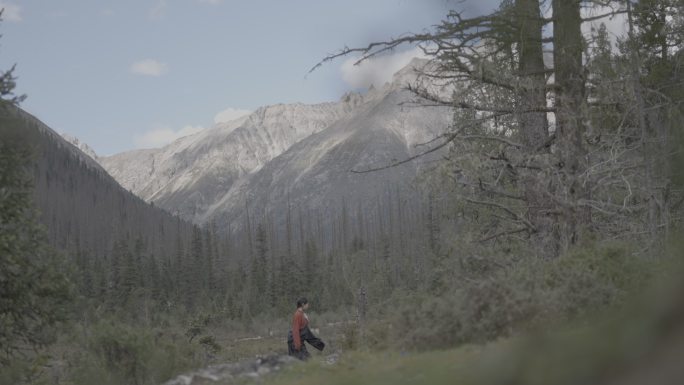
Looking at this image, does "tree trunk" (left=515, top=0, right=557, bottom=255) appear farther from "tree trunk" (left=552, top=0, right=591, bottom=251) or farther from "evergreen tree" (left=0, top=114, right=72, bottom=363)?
"evergreen tree" (left=0, top=114, right=72, bottom=363)

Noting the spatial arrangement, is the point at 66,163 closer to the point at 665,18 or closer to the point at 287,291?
the point at 287,291

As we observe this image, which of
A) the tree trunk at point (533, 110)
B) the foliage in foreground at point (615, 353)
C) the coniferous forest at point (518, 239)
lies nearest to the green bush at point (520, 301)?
the coniferous forest at point (518, 239)

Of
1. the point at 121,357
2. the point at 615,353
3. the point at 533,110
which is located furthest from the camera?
the point at 121,357

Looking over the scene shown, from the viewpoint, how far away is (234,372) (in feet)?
25.6

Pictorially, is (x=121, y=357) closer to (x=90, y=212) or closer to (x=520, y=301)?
(x=520, y=301)

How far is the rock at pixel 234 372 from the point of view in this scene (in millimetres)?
7598

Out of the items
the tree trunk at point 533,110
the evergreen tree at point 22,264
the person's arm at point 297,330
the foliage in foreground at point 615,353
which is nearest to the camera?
the foliage in foreground at point 615,353

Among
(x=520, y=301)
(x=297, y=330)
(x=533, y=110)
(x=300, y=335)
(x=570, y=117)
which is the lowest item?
(x=300, y=335)

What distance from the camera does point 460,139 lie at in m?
11.7

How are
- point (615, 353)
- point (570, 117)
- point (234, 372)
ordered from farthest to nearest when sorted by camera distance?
point (570, 117) → point (234, 372) → point (615, 353)

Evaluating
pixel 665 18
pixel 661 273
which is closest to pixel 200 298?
pixel 665 18

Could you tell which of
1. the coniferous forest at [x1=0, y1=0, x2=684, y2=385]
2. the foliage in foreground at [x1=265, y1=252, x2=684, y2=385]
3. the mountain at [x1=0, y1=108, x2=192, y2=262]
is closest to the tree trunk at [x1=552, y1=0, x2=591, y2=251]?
the coniferous forest at [x1=0, y1=0, x2=684, y2=385]

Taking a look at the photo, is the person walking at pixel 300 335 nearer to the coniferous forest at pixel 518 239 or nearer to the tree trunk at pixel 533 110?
the coniferous forest at pixel 518 239

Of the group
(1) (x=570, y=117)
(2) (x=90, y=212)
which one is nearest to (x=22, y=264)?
(1) (x=570, y=117)
